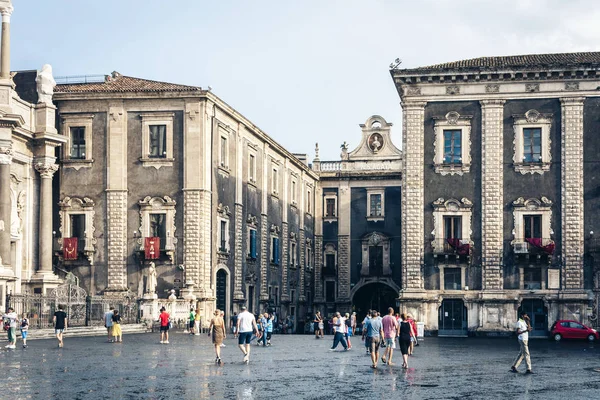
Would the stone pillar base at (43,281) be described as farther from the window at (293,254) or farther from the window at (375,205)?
the window at (375,205)

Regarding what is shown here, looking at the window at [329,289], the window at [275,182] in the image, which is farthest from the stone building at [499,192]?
the window at [329,289]

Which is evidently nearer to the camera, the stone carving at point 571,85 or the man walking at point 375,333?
→ the man walking at point 375,333

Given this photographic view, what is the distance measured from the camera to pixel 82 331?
4088 cm

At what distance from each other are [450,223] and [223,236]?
40.8ft

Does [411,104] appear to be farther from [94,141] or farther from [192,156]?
[94,141]

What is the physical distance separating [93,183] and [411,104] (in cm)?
1727

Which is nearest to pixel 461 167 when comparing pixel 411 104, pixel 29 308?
pixel 411 104

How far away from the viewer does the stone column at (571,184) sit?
48.6 meters

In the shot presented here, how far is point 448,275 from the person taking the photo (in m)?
49.8

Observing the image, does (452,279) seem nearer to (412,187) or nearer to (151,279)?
(412,187)

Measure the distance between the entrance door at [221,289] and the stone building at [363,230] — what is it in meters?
22.8

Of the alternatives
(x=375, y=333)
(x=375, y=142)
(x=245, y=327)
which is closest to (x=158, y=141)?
(x=245, y=327)

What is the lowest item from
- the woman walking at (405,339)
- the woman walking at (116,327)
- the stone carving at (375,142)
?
the woman walking at (116,327)

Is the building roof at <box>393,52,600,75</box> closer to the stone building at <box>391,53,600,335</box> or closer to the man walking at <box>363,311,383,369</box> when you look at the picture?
the stone building at <box>391,53,600,335</box>
